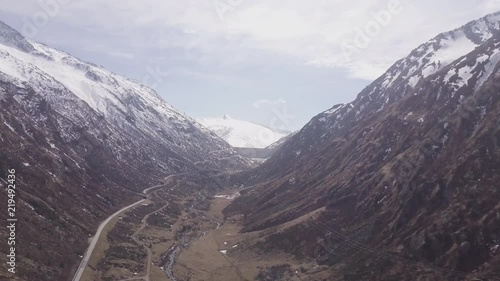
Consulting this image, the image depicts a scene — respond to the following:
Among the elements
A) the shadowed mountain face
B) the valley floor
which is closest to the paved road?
the valley floor

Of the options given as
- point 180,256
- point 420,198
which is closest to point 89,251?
point 180,256

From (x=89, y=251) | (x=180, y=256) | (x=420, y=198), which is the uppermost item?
(x=420, y=198)

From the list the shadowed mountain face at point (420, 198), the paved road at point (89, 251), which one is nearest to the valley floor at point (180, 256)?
the paved road at point (89, 251)

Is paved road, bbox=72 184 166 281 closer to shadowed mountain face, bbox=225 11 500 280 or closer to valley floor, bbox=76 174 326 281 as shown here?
valley floor, bbox=76 174 326 281

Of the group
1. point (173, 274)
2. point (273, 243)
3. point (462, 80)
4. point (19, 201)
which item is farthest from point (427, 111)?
point (19, 201)

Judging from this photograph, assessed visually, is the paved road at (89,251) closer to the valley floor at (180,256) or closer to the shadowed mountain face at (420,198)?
the valley floor at (180,256)

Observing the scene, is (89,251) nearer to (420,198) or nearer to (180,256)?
(180,256)

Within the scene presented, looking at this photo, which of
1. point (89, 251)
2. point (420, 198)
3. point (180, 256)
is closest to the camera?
point (420, 198)

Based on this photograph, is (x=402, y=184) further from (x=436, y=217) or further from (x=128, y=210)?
(x=128, y=210)
